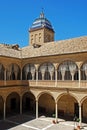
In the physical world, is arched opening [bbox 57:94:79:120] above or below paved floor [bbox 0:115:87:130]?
above

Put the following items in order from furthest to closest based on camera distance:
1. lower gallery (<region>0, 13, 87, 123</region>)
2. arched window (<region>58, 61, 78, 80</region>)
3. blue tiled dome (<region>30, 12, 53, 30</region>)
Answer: blue tiled dome (<region>30, 12, 53, 30</region>) → arched window (<region>58, 61, 78, 80</region>) → lower gallery (<region>0, 13, 87, 123</region>)

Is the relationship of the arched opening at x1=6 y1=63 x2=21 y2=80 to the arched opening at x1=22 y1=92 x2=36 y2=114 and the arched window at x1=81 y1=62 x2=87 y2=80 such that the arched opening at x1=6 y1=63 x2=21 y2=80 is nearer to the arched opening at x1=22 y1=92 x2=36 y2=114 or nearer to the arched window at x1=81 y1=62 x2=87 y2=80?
the arched opening at x1=22 y1=92 x2=36 y2=114

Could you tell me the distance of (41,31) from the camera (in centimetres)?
4200

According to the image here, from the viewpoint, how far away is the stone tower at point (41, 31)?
137 ft

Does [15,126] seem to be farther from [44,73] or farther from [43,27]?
[43,27]

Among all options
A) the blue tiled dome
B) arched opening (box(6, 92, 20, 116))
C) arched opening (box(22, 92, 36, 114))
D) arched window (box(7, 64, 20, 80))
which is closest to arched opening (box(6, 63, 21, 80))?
arched window (box(7, 64, 20, 80))

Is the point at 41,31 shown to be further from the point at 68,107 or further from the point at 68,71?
the point at 68,107

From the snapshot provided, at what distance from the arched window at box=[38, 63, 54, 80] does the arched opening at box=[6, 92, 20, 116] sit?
22.3ft

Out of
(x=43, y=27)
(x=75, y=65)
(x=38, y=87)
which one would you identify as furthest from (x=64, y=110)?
(x=43, y=27)

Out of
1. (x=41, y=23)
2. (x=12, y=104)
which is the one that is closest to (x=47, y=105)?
(x=12, y=104)

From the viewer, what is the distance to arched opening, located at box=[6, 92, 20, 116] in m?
29.3

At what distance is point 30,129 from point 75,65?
31.9 ft

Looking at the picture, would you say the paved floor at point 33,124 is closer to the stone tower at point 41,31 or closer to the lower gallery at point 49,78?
the lower gallery at point 49,78

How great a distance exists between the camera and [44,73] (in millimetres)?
26359
